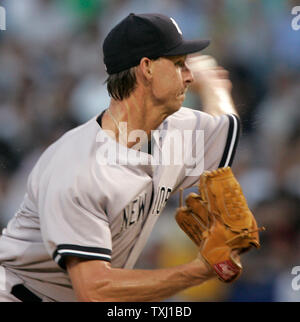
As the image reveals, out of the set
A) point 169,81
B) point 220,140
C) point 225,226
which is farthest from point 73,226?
point 220,140

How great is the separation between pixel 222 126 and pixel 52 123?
689 millimetres

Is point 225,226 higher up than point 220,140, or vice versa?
point 220,140

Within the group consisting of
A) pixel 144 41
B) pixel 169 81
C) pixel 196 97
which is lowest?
pixel 196 97

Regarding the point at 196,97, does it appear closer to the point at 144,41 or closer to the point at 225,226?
the point at 144,41

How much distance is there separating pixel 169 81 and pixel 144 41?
0.14 meters

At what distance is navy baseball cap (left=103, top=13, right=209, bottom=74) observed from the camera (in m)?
1.79

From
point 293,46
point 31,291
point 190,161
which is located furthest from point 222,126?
point 31,291

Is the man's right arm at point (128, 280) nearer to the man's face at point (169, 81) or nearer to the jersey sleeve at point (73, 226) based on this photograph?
the jersey sleeve at point (73, 226)

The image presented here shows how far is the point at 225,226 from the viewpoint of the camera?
169 centimetres

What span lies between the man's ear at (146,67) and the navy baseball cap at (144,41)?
0.4 inches

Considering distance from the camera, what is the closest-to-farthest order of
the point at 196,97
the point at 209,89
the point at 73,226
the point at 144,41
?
the point at 73,226, the point at 144,41, the point at 209,89, the point at 196,97

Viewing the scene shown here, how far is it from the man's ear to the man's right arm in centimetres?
57

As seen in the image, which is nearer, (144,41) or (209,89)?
(144,41)

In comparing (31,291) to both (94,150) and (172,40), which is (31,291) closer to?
(94,150)
